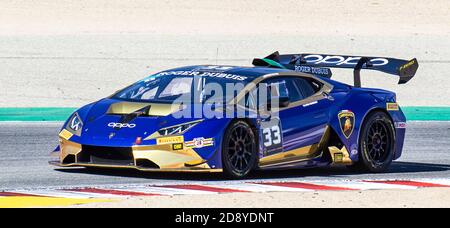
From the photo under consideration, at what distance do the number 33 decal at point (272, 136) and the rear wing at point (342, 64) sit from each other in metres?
1.79

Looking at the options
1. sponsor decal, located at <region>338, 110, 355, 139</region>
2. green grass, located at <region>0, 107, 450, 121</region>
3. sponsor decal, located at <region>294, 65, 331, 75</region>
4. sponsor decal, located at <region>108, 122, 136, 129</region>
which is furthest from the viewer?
green grass, located at <region>0, 107, 450, 121</region>

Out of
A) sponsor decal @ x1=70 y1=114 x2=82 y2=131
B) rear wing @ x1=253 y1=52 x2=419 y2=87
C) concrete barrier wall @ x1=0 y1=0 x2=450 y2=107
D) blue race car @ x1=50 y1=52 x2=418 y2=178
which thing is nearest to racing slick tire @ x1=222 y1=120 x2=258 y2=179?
blue race car @ x1=50 y1=52 x2=418 y2=178

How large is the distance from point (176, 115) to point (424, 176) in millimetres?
2911

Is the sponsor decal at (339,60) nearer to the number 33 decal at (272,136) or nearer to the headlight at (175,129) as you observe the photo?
the number 33 decal at (272,136)

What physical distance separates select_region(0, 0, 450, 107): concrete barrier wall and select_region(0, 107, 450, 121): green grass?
2143 millimetres

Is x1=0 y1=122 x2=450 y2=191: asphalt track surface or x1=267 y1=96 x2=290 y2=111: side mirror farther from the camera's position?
x1=267 y1=96 x2=290 y2=111: side mirror

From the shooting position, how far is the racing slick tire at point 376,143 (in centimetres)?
1341

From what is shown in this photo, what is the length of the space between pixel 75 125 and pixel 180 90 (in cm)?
131

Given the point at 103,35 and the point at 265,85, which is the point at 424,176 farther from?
the point at 103,35

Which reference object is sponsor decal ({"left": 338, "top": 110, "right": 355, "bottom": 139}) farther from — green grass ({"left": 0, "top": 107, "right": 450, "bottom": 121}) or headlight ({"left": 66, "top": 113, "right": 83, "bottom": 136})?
→ green grass ({"left": 0, "top": 107, "right": 450, "bottom": 121})

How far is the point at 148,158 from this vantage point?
11.7m

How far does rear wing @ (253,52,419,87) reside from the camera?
13969 millimetres

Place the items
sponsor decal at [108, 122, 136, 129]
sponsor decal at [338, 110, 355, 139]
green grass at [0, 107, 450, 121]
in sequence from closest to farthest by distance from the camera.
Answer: sponsor decal at [108, 122, 136, 129] < sponsor decal at [338, 110, 355, 139] < green grass at [0, 107, 450, 121]
